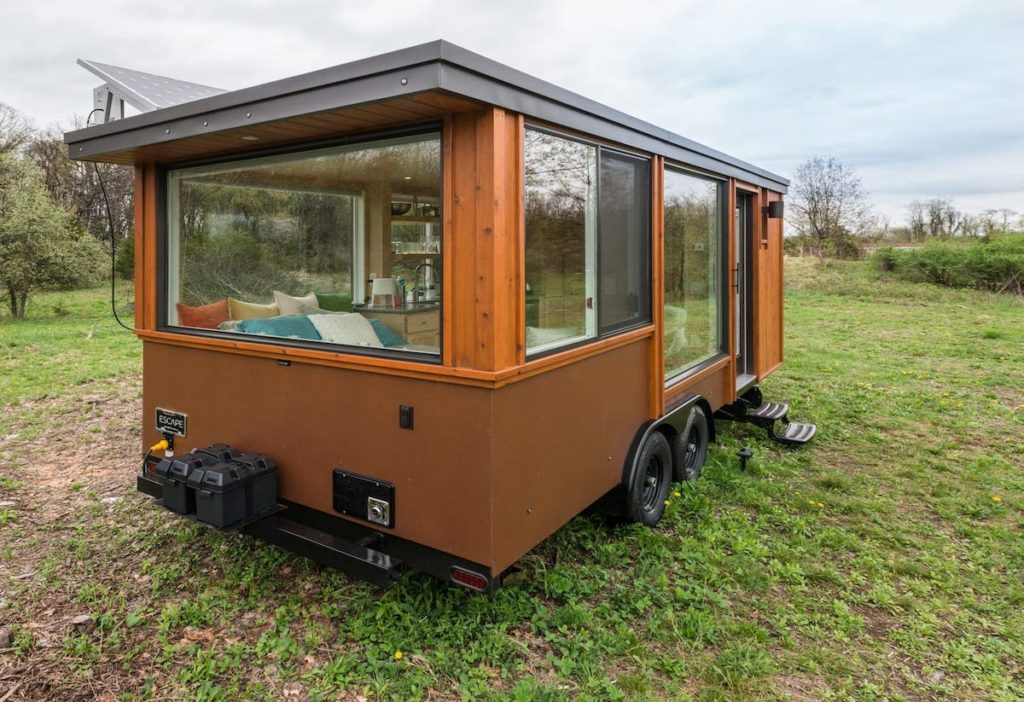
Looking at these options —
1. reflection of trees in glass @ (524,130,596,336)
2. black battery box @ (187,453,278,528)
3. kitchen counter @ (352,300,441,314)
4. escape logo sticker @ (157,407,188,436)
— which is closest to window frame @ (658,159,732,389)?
reflection of trees in glass @ (524,130,596,336)

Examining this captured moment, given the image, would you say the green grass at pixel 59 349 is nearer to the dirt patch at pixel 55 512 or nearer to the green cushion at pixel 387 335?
the dirt patch at pixel 55 512

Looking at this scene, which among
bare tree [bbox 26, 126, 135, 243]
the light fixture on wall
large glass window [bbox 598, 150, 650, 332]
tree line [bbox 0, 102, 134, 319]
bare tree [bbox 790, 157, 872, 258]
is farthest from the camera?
bare tree [bbox 790, 157, 872, 258]

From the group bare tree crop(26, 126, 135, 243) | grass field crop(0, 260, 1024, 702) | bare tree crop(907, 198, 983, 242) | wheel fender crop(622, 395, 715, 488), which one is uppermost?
bare tree crop(26, 126, 135, 243)

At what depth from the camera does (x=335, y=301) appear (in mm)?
3275

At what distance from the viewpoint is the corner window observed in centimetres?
254

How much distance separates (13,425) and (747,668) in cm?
581

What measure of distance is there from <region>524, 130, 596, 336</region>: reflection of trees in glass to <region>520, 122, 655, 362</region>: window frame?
28 millimetres

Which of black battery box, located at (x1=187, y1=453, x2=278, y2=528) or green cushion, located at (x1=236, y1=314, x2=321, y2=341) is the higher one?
green cushion, located at (x1=236, y1=314, x2=321, y2=341)

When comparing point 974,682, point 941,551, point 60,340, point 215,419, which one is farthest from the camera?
point 60,340

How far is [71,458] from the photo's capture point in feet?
15.2

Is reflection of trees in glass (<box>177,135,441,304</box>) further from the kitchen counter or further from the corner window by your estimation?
the corner window

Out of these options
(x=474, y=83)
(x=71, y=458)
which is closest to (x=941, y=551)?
(x=474, y=83)

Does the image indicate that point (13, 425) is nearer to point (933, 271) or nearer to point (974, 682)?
point (974, 682)

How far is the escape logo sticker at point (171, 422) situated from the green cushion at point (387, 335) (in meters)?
1.16
